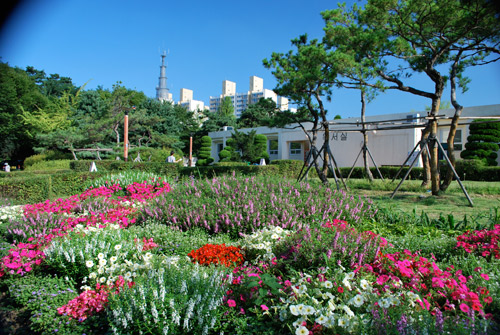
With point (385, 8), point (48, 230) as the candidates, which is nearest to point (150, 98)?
point (385, 8)

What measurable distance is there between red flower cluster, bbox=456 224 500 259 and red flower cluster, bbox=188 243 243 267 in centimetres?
218

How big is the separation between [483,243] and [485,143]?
55.3 feet

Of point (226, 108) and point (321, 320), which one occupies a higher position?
point (226, 108)

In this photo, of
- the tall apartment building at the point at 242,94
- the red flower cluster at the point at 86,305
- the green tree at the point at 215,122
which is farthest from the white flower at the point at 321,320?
the tall apartment building at the point at 242,94

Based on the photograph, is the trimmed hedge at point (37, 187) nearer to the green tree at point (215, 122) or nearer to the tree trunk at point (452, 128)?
the tree trunk at point (452, 128)

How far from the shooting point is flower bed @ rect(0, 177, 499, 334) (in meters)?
1.99

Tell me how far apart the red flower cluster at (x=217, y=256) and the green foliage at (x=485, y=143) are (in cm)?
1765

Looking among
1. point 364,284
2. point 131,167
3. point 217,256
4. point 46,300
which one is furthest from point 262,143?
point 364,284

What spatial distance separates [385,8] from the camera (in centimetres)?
857

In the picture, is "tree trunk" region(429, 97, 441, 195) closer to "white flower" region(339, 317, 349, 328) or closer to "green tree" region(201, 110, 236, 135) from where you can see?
"white flower" region(339, 317, 349, 328)

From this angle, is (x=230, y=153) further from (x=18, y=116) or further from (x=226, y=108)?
(x=226, y=108)

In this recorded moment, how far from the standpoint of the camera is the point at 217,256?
3092 mm

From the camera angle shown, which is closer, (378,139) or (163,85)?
(378,139)

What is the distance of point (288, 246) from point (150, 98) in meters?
38.0
